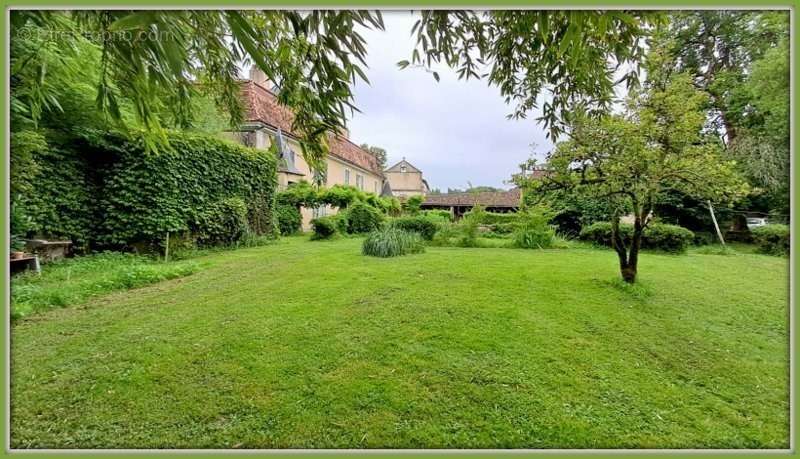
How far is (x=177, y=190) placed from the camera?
767 cm

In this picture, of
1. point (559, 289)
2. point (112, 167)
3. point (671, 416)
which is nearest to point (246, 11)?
point (671, 416)

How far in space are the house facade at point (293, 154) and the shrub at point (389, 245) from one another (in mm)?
2022

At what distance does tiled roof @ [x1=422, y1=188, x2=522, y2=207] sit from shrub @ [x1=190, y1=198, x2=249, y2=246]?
22.4 meters

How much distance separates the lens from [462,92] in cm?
245

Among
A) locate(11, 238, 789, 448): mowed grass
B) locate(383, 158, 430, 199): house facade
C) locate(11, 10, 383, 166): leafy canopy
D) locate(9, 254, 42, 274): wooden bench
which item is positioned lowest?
locate(11, 238, 789, 448): mowed grass

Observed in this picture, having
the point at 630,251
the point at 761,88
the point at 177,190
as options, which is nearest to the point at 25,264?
the point at 177,190

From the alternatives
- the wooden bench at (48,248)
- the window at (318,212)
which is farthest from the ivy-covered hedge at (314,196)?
the wooden bench at (48,248)

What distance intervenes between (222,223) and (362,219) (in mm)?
6065

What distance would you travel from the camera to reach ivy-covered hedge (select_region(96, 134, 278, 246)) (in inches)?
280

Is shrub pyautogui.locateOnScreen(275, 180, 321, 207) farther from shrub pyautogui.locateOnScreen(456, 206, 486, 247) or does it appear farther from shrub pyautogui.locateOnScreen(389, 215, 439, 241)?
shrub pyautogui.locateOnScreen(456, 206, 486, 247)

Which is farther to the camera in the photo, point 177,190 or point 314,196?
point 314,196

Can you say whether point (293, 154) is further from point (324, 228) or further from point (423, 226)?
point (423, 226)

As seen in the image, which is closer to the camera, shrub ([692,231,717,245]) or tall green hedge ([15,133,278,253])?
tall green hedge ([15,133,278,253])

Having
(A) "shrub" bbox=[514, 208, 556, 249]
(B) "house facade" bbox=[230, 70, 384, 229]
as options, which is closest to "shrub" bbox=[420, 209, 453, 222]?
(A) "shrub" bbox=[514, 208, 556, 249]
